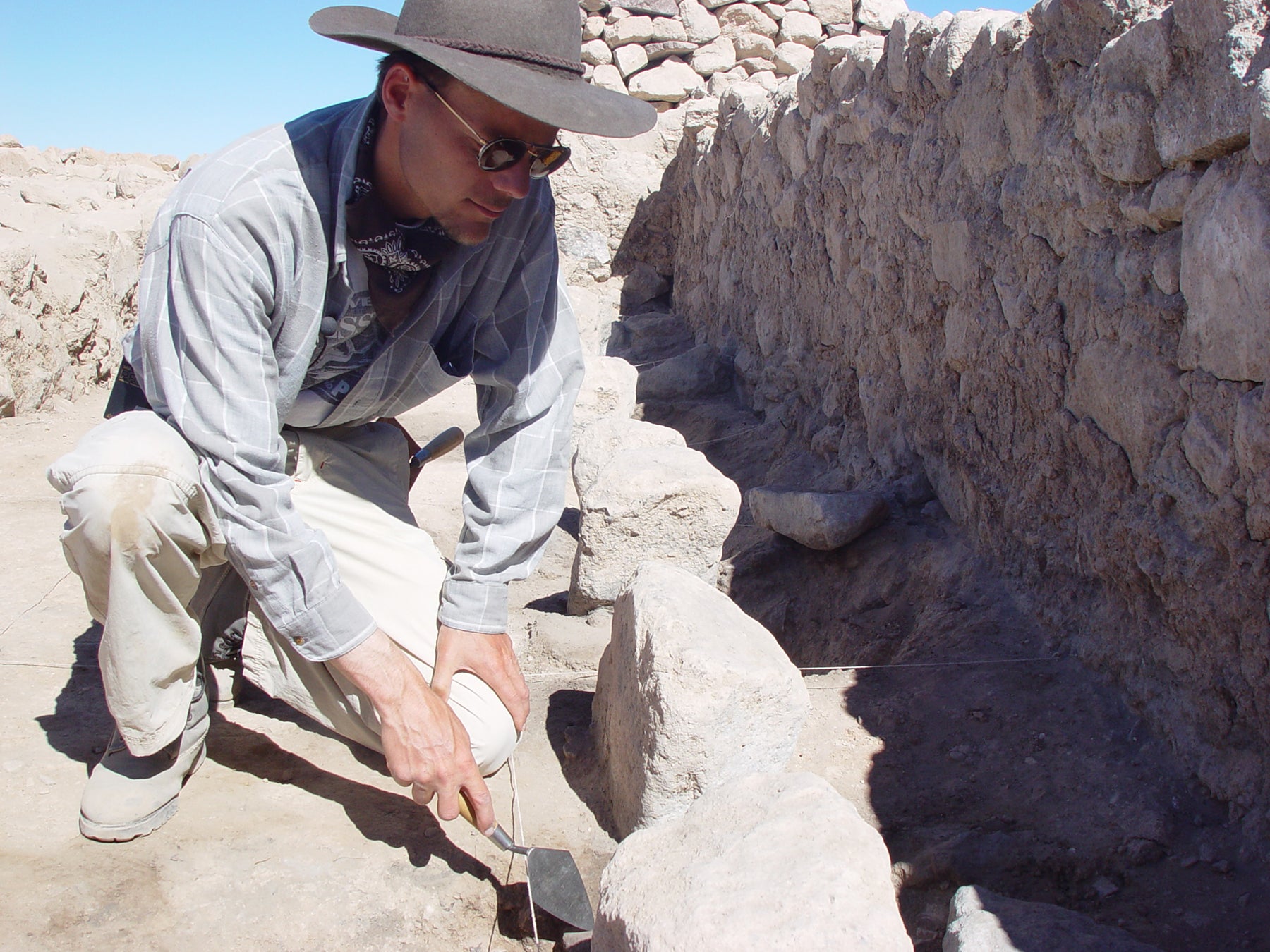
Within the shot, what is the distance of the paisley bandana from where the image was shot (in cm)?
180

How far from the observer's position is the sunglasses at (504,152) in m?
1.62

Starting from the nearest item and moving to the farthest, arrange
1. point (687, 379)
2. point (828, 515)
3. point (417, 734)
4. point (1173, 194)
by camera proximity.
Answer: point (417, 734), point (1173, 194), point (828, 515), point (687, 379)

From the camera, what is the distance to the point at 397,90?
169 cm

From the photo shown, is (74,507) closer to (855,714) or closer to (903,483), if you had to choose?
(855,714)

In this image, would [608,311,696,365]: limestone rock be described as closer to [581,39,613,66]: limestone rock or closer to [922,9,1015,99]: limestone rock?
[581,39,613,66]: limestone rock

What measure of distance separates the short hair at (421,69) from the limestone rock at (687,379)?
3845mm

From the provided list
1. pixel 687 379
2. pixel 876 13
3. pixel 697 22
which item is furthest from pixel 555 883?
pixel 876 13

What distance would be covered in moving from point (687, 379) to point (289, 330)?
3847 mm

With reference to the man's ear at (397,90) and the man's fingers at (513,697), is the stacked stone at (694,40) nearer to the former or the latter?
the man's ear at (397,90)

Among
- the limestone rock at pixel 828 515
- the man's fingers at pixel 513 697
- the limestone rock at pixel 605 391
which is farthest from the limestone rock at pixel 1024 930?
the limestone rock at pixel 605 391

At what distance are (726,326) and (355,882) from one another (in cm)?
451

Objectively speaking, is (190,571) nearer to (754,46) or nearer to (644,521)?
(644,521)

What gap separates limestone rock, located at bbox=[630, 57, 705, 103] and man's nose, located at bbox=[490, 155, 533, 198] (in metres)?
7.06

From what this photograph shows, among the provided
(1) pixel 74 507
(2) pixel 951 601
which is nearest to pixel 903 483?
Answer: (2) pixel 951 601
